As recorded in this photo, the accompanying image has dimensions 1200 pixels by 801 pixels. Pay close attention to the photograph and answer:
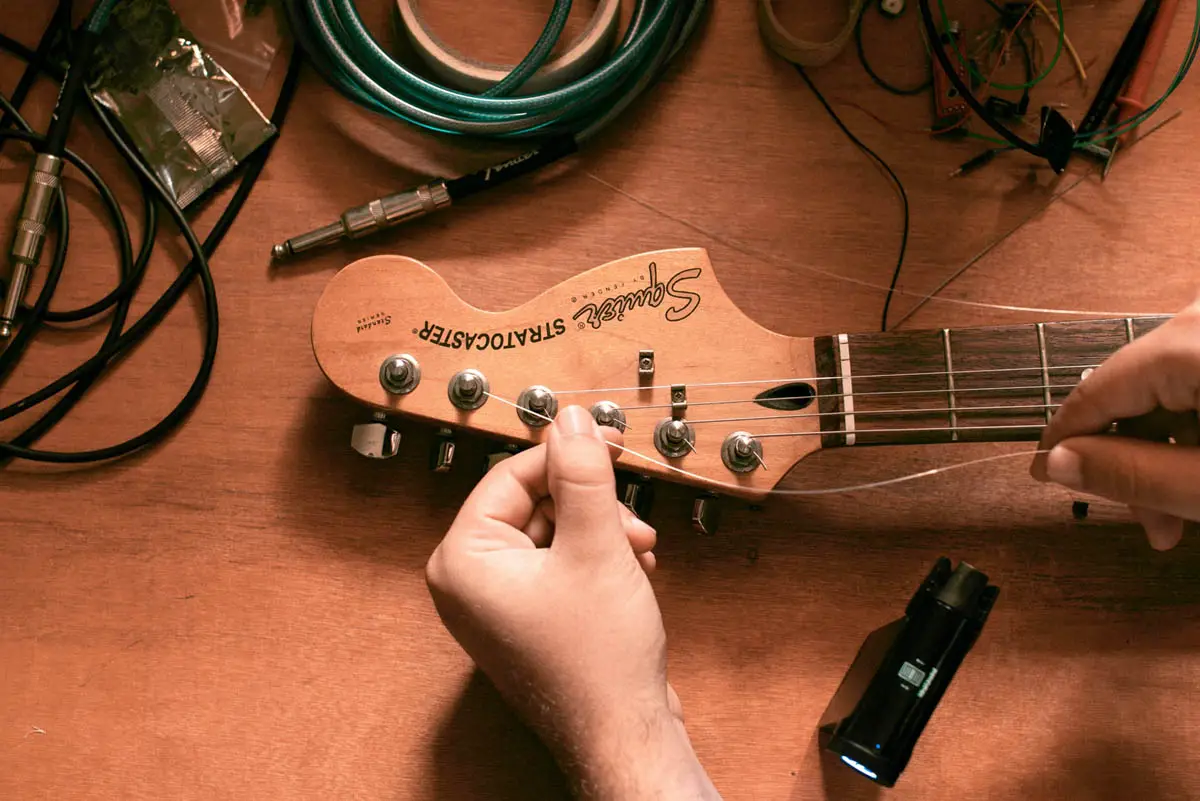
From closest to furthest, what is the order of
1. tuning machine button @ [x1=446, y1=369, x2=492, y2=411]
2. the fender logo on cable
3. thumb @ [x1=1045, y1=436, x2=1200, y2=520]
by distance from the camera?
thumb @ [x1=1045, y1=436, x2=1200, y2=520], tuning machine button @ [x1=446, y1=369, x2=492, y2=411], the fender logo on cable

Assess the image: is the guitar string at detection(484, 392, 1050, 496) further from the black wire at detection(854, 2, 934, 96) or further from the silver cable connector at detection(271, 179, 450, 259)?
the black wire at detection(854, 2, 934, 96)

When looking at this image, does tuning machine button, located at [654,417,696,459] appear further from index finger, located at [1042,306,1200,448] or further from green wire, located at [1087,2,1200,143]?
green wire, located at [1087,2,1200,143]

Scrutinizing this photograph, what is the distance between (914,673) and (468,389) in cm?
49

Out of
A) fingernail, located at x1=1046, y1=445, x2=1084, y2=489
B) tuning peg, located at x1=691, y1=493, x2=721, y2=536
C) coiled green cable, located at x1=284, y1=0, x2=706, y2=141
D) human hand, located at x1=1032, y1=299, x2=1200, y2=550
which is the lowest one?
tuning peg, located at x1=691, y1=493, x2=721, y2=536

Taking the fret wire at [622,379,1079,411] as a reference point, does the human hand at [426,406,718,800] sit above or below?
below

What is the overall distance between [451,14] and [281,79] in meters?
0.21

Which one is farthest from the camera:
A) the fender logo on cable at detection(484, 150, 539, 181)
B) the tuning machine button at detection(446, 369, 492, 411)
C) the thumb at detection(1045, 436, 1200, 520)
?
the fender logo on cable at detection(484, 150, 539, 181)

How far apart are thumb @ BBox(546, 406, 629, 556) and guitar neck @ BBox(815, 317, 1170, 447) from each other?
0.25 meters

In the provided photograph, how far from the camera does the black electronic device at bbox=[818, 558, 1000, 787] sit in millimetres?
764

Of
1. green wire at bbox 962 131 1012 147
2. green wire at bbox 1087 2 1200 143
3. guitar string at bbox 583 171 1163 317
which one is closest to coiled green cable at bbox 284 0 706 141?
guitar string at bbox 583 171 1163 317

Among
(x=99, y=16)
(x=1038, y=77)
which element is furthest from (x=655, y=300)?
(x=99, y=16)

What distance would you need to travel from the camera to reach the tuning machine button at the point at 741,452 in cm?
81

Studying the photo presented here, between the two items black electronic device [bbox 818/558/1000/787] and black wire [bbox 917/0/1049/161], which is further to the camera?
black wire [bbox 917/0/1049/161]

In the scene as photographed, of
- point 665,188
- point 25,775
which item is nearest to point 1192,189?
point 665,188
